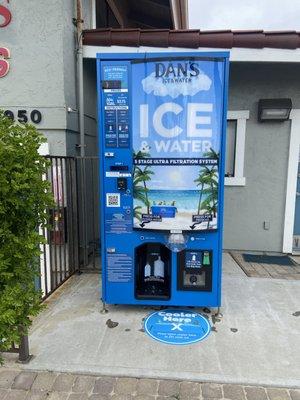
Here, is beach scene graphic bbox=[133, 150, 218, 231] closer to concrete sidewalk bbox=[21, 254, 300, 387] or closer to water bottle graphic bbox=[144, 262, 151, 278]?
water bottle graphic bbox=[144, 262, 151, 278]

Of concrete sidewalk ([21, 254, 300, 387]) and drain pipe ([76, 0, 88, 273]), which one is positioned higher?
drain pipe ([76, 0, 88, 273])

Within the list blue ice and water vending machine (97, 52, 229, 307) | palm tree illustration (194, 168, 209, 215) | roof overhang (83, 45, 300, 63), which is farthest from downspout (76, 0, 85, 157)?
palm tree illustration (194, 168, 209, 215)

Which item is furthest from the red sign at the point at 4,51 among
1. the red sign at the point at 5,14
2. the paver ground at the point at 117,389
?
the paver ground at the point at 117,389

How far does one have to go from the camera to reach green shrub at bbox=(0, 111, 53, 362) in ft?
6.23

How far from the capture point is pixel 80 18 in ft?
13.8

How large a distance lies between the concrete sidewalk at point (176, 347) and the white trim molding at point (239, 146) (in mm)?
2024

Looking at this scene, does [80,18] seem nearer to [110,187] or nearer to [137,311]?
[110,187]

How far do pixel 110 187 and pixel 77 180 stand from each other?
1.33 m

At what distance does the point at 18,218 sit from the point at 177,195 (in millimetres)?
1364

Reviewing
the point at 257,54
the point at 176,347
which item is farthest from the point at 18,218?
the point at 257,54

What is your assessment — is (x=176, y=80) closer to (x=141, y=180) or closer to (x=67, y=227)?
(x=141, y=180)

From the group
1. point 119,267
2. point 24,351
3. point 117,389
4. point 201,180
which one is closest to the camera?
point 117,389

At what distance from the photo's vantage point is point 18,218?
2059 millimetres

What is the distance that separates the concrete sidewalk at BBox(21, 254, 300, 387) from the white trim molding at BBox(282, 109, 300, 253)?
1686 millimetres
